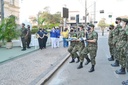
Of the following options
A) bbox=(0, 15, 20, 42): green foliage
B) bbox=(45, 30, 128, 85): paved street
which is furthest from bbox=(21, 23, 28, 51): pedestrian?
bbox=(45, 30, 128, 85): paved street

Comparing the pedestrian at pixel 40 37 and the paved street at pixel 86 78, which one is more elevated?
the pedestrian at pixel 40 37

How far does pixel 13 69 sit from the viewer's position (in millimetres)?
8820

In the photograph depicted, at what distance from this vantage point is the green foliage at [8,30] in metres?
16.5

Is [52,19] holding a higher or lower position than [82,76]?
higher

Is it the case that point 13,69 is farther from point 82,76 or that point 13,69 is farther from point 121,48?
point 121,48

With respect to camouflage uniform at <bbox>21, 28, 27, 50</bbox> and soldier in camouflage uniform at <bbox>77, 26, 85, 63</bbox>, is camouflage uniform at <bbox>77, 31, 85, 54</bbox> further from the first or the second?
camouflage uniform at <bbox>21, 28, 27, 50</bbox>

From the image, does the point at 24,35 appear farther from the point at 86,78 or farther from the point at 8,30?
the point at 86,78

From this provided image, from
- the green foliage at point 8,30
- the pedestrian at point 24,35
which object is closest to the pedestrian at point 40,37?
the pedestrian at point 24,35

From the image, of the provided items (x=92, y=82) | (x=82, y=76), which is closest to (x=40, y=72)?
(x=82, y=76)

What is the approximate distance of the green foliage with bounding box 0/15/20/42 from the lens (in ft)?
54.1

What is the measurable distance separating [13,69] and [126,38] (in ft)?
14.5

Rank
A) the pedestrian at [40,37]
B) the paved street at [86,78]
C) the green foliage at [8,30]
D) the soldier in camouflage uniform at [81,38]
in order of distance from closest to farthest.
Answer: the paved street at [86,78] → the soldier in camouflage uniform at [81,38] → the green foliage at [8,30] → the pedestrian at [40,37]

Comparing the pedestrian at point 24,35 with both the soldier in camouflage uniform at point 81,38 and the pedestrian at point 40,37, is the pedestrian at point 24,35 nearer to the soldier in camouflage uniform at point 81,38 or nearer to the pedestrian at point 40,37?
the pedestrian at point 40,37

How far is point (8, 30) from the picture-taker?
1659 cm
